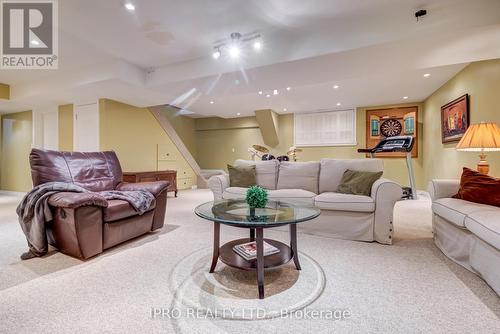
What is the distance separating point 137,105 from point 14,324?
5.21 m

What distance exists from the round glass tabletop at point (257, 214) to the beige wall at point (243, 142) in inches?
223

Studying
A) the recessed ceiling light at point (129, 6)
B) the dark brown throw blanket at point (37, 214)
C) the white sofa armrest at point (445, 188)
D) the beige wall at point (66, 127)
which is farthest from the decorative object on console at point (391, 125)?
the beige wall at point (66, 127)

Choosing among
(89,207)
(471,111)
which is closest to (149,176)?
(89,207)

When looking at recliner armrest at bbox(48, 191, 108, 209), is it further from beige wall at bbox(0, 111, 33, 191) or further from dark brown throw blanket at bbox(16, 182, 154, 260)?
beige wall at bbox(0, 111, 33, 191)

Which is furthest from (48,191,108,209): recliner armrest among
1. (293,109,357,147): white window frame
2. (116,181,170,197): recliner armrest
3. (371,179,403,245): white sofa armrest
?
(293,109,357,147): white window frame

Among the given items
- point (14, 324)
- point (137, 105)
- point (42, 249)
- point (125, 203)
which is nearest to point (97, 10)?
point (125, 203)

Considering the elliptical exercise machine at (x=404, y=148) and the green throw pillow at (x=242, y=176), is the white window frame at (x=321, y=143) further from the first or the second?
the green throw pillow at (x=242, y=176)

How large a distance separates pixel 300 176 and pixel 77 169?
2776mm

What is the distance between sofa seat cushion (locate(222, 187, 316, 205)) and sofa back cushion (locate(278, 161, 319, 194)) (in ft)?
0.79

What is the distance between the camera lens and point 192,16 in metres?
2.69

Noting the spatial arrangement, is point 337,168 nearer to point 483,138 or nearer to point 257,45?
point 483,138

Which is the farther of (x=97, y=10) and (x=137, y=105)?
(x=137, y=105)

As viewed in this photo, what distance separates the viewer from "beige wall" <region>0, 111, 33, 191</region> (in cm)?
618

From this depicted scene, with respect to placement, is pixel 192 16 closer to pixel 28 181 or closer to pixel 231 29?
pixel 231 29
